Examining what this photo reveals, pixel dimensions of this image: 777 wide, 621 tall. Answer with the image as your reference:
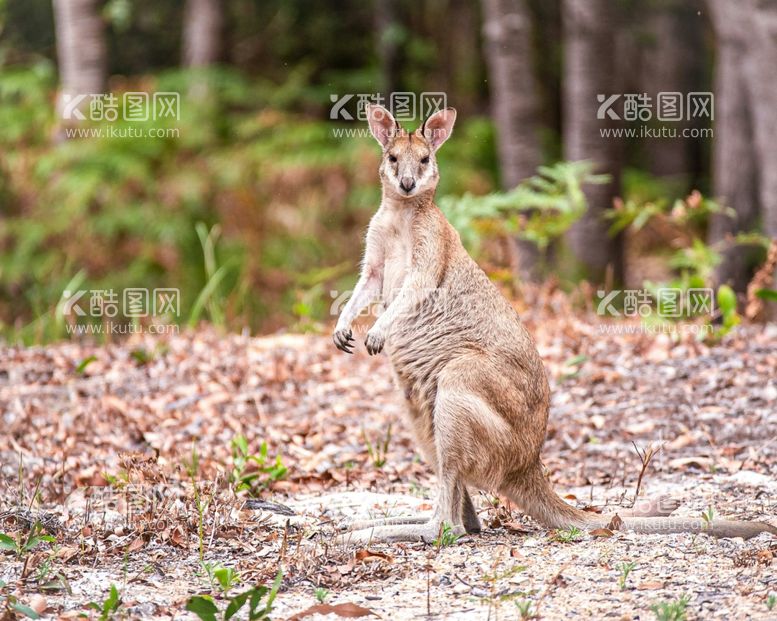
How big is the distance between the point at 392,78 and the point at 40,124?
488 centimetres

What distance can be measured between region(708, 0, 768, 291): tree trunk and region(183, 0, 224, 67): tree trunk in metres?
8.14

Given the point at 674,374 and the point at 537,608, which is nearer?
the point at 537,608

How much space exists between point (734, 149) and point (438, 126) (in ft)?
18.6

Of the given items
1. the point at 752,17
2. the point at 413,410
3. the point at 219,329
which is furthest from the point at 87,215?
the point at 413,410

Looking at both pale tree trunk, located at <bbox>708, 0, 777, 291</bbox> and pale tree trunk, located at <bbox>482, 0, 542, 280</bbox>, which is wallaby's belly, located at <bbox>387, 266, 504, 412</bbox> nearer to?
pale tree trunk, located at <bbox>708, 0, 777, 291</bbox>

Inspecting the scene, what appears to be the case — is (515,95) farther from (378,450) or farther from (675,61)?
(675,61)

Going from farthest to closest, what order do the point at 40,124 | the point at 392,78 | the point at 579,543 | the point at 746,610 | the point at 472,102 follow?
the point at 472,102 → the point at 392,78 → the point at 40,124 → the point at 579,543 → the point at 746,610

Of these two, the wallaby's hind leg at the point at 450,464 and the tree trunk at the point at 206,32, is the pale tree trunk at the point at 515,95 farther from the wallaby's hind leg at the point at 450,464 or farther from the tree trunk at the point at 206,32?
the tree trunk at the point at 206,32

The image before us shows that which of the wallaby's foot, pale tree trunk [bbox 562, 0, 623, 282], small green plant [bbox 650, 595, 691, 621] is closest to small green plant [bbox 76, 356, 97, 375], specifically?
the wallaby's foot

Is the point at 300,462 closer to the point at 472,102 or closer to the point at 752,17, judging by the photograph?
the point at 752,17

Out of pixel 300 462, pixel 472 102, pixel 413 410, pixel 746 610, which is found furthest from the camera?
pixel 472 102

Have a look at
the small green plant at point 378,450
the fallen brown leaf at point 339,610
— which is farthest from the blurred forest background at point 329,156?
the fallen brown leaf at point 339,610

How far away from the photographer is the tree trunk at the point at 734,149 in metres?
9.25

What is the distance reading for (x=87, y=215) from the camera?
12469 mm
